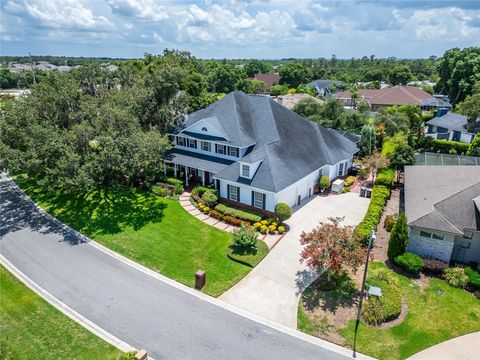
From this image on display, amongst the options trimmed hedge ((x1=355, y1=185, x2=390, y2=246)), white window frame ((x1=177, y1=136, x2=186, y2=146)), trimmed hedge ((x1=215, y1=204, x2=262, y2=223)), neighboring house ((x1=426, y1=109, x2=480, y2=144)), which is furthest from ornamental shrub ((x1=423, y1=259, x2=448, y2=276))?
neighboring house ((x1=426, y1=109, x2=480, y2=144))

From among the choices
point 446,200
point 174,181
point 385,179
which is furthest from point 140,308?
point 385,179

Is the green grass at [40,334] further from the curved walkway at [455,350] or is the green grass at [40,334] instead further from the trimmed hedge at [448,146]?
the trimmed hedge at [448,146]

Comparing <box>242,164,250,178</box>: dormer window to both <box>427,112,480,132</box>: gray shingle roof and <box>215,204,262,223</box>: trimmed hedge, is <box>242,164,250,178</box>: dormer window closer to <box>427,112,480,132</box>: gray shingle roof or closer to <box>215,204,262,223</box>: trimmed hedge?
<box>215,204,262,223</box>: trimmed hedge

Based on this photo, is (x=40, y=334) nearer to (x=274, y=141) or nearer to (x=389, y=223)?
(x=274, y=141)

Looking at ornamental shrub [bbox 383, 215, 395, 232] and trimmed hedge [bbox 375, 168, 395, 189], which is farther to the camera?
trimmed hedge [bbox 375, 168, 395, 189]

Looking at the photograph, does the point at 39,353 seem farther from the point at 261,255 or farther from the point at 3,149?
the point at 3,149

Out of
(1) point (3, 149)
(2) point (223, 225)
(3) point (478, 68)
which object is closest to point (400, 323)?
(2) point (223, 225)
